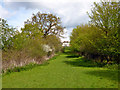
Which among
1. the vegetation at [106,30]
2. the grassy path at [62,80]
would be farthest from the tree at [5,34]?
the vegetation at [106,30]

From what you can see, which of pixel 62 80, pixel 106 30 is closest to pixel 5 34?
pixel 62 80

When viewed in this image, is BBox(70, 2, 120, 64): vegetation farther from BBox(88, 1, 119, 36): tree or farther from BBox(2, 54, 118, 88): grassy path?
BBox(2, 54, 118, 88): grassy path

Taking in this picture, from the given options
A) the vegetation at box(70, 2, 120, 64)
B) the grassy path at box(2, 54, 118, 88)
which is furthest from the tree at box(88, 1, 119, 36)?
the grassy path at box(2, 54, 118, 88)

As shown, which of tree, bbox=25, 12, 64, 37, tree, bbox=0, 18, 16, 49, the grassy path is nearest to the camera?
the grassy path

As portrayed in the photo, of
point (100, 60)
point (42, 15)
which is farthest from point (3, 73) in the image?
point (42, 15)

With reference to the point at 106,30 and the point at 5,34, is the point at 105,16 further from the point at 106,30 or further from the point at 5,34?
the point at 5,34

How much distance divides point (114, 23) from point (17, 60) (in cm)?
1264

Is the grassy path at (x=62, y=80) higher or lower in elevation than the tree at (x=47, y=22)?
lower

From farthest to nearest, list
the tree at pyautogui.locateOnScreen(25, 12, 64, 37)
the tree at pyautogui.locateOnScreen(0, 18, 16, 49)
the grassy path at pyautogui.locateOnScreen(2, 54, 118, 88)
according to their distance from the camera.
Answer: the tree at pyautogui.locateOnScreen(25, 12, 64, 37), the tree at pyautogui.locateOnScreen(0, 18, 16, 49), the grassy path at pyautogui.locateOnScreen(2, 54, 118, 88)

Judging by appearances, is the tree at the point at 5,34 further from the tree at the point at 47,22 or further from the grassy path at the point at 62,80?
the tree at the point at 47,22

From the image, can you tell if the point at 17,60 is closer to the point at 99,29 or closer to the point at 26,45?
the point at 26,45

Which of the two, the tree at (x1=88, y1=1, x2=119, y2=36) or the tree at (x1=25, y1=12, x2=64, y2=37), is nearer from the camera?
the tree at (x1=88, y1=1, x2=119, y2=36)

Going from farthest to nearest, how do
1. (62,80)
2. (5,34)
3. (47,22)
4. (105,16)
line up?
(47,22), (105,16), (5,34), (62,80)

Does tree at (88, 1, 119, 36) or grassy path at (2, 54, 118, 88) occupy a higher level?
tree at (88, 1, 119, 36)
